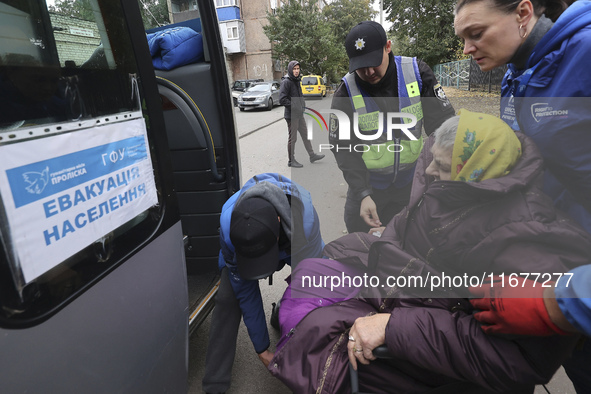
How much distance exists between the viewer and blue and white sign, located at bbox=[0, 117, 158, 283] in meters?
0.92

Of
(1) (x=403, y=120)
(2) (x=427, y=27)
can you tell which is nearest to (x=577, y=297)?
(1) (x=403, y=120)

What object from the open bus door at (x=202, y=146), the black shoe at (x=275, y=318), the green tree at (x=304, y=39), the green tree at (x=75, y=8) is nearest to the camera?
the green tree at (x=75, y=8)

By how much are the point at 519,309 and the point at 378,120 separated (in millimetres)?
745

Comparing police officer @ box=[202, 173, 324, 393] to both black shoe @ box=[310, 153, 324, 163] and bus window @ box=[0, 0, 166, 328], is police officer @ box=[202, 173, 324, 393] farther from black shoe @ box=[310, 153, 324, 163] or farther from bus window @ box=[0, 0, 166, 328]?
bus window @ box=[0, 0, 166, 328]

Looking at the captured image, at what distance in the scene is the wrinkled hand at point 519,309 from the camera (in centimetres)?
89

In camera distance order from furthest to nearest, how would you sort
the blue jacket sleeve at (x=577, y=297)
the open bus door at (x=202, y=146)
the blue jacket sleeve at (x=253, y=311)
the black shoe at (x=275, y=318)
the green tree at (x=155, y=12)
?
the black shoe at (x=275, y=318) < the open bus door at (x=202, y=146) < the green tree at (x=155, y=12) < the blue jacket sleeve at (x=253, y=311) < the blue jacket sleeve at (x=577, y=297)

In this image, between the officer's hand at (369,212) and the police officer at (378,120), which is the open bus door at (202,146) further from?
the officer's hand at (369,212)

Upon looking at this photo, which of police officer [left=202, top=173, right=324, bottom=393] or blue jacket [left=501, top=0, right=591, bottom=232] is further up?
blue jacket [left=501, top=0, right=591, bottom=232]

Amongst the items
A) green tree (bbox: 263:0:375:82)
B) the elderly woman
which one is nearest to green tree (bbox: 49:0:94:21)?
the elderly woman

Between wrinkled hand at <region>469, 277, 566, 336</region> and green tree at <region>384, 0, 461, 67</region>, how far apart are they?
75.2 feet

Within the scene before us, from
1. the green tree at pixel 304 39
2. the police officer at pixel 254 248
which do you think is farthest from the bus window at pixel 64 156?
the green tree at pixel 304 39

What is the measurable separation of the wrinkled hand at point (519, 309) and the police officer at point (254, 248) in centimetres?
72

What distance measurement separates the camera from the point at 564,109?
38.2 inches

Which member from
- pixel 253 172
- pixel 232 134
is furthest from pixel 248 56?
pixel 232 134
